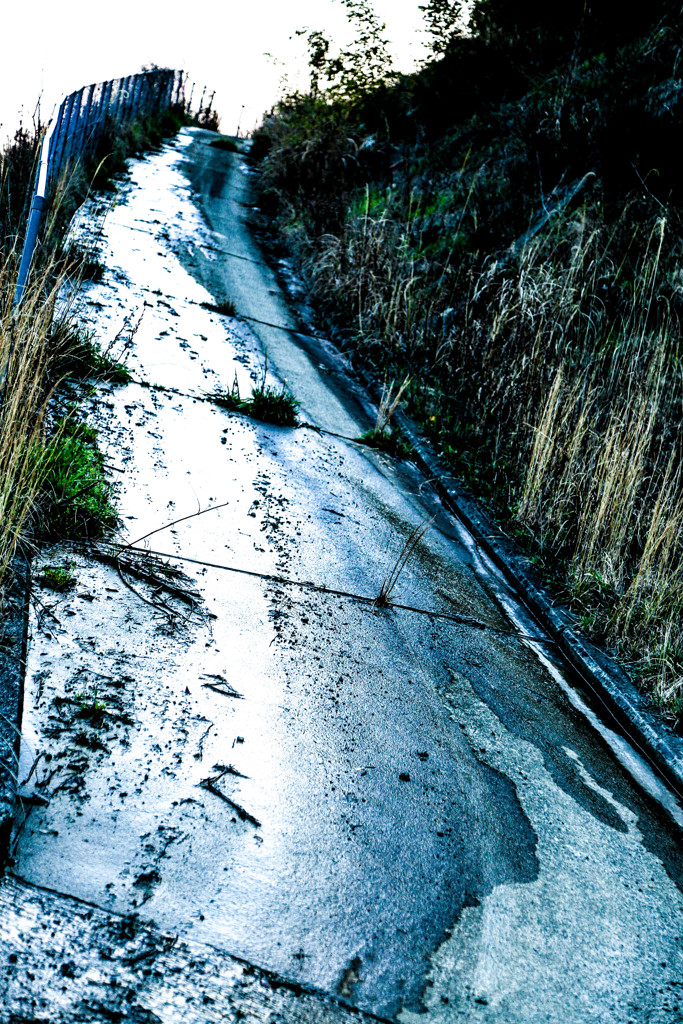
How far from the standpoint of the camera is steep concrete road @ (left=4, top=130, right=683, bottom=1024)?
199 cm

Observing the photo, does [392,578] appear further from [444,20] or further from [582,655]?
[444,20]

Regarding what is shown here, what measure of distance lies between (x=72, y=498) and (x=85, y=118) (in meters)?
9.55

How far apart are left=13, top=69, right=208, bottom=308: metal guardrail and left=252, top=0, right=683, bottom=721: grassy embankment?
3077mm

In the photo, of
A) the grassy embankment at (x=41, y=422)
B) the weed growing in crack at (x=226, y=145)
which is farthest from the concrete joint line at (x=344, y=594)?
the weed growing in crack at (x=226, y=145)

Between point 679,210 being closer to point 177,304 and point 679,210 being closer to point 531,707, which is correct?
point 177,304

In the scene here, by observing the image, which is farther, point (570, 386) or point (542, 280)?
point (542, 280)

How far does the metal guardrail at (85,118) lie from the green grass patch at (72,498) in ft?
2.42

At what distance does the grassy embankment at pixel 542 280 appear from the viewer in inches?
179

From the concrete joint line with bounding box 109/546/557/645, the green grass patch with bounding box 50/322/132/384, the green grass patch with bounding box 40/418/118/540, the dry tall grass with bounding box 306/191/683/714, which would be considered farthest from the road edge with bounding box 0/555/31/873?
the dry tall grass with bounding box 306/191/683/714

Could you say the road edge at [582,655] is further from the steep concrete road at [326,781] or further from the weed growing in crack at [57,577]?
the weed growing in crack at [57,577]

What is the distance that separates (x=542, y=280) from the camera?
6848 mm

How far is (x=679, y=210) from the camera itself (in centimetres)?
679

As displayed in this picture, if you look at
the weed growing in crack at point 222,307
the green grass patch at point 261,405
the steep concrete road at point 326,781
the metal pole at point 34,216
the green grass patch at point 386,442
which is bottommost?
the steep concrete road at point 326,781

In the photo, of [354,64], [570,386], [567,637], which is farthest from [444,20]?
[567,637]
